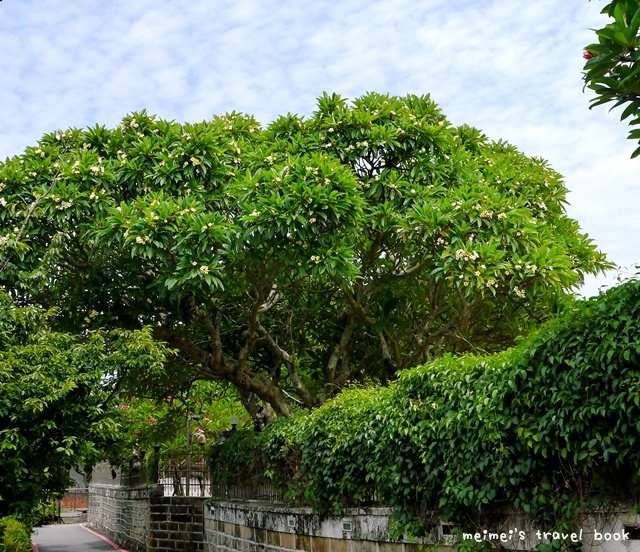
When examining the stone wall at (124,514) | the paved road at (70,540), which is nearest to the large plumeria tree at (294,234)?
the stone wall at (124,514)

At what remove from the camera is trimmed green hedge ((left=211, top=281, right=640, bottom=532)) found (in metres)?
6.08

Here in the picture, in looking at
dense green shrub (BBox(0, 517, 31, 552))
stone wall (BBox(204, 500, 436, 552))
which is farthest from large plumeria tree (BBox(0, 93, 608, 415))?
dense green shrub (BBox(0, 517, 31, 552))

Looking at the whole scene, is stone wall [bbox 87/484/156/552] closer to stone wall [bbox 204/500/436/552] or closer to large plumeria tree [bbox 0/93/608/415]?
stone wall [bbox 204/500/436/552]

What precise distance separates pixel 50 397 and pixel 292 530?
4178mm

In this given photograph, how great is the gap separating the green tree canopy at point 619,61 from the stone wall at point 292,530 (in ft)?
A: 19.1

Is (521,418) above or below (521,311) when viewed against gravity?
below

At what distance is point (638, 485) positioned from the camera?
6223mm

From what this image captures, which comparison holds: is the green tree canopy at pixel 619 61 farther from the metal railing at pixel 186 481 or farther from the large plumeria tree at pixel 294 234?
the metal railing at pixel 186 481

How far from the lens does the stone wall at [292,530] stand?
9672mm

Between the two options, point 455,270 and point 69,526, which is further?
point 69,526

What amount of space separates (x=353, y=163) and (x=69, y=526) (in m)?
Result: 38.0

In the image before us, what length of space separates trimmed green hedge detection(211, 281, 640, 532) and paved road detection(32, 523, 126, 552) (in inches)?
849

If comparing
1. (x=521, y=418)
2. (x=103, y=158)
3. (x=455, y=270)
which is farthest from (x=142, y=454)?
(x=521, y=418)

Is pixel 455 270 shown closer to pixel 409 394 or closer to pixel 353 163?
pixel 353 163
